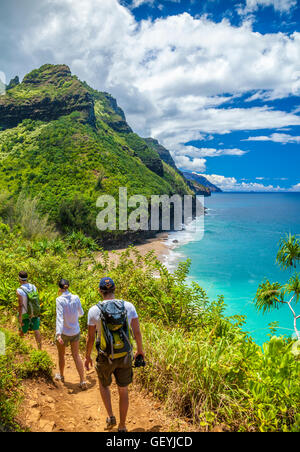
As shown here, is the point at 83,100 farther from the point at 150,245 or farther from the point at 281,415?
the point at 281,415

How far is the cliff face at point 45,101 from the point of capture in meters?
68.5

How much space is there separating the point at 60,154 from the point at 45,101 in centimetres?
2502

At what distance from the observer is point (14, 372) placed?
11.6 feet

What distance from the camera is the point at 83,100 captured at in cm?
7350

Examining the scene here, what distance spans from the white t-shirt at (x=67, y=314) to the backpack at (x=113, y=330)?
1.38 m

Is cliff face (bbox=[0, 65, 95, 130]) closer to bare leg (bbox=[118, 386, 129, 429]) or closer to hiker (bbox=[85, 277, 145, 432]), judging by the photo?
hiker (bbox=[85, 277, 145, 432])

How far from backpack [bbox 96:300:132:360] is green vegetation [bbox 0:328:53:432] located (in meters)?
1.09

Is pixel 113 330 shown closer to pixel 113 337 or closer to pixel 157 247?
pixel 113 337

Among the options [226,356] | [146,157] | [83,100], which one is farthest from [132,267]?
[146,157]

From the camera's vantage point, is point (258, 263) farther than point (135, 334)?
Yes

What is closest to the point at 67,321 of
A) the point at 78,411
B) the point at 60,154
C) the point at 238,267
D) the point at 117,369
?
the point at 78,411

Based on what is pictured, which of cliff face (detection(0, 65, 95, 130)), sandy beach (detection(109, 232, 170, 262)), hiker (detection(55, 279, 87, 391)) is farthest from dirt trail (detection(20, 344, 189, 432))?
cliff face (detection(0, 65, 95, 130))

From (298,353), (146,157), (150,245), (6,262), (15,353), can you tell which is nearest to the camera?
(298,353)
